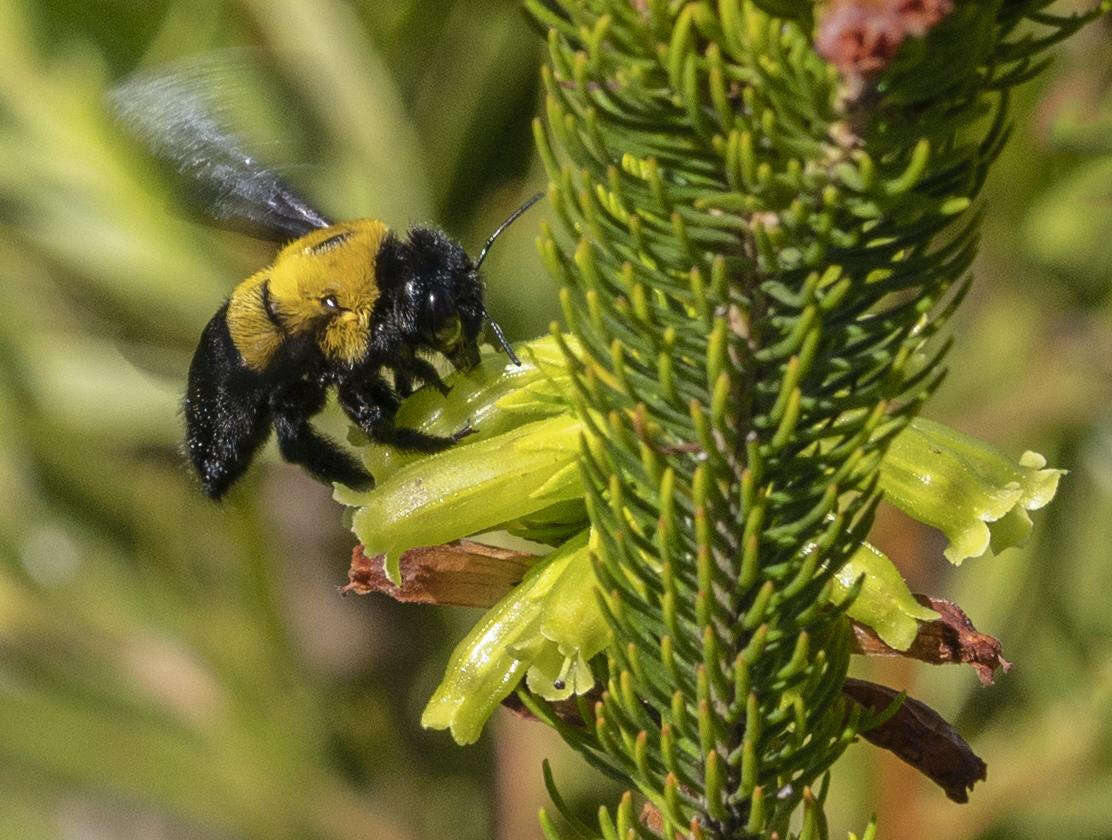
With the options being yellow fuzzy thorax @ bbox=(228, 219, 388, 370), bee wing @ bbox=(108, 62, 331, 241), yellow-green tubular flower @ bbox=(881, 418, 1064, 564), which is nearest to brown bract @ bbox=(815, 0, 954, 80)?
yellow-green tubular flower @ bbox=(881, 418, 1064, 564)

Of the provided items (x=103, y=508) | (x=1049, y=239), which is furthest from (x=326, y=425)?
(x=103, y=508)

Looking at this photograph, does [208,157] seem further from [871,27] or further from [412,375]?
[871,27]

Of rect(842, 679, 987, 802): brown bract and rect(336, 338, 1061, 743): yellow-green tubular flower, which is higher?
rect(336, 338, 1061, 743): yellow-green tubular flower

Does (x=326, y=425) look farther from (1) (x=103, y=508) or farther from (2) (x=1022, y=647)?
(1) (x=103, y=508)

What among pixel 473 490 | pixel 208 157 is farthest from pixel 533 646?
pixel 208 157

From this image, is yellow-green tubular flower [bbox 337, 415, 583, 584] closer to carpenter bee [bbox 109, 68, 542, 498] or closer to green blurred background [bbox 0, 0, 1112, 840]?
carpenter bee [bbox 109, 68, 542, 498]

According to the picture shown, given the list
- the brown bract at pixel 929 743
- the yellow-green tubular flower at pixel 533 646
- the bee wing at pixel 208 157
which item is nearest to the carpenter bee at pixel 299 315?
the bee wing at pixel 208 157
